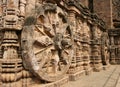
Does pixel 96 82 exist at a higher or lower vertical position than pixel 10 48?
lower

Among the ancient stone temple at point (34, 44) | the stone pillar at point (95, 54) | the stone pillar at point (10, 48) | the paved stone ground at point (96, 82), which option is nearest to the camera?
the stone pillar at point (10, 48)

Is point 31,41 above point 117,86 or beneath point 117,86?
above

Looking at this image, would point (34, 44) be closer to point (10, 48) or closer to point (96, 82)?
point (10, 48)

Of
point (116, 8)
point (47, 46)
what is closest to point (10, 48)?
point (47, 46)

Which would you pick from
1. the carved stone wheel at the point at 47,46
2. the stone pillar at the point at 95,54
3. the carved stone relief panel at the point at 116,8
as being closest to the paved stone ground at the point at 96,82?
the carved stone wheel at the point at 47,46

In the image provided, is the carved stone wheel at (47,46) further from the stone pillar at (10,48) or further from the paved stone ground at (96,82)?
the paved stone ground at (96,82)

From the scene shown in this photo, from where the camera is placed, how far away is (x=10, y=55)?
409 cm

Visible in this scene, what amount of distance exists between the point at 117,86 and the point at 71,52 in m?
1.81

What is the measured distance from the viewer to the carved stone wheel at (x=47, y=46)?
14.3ft

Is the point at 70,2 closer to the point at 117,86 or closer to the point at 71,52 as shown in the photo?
the point at 71,52

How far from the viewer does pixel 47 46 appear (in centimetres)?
514

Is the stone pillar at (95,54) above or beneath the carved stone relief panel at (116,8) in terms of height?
beneath

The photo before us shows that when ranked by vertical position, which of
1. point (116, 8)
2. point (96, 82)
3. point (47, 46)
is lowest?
point (96, 82)

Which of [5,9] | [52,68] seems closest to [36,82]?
[52,68]
